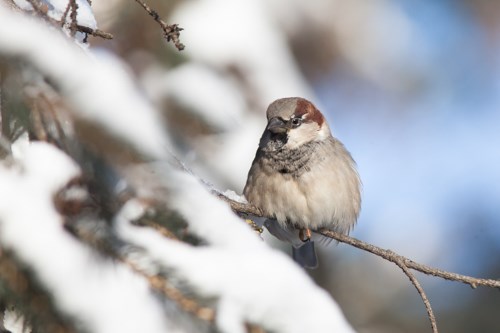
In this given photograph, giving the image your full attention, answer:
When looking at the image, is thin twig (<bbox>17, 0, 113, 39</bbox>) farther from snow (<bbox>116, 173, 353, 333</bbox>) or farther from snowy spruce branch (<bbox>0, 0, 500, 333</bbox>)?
snow (<bbox>116, 173, 353, 333</bbox>)

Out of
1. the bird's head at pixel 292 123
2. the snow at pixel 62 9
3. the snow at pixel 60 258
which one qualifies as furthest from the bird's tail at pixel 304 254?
the snow at pixel 60 258

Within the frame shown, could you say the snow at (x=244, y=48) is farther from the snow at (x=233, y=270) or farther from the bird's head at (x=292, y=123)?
the snow at (x=233, y=270)

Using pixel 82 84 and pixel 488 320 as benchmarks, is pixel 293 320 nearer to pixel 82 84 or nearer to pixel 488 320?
pixel 82 84

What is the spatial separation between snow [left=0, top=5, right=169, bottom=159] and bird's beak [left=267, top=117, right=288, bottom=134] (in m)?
1.73

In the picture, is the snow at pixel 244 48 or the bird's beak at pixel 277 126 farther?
the snow at pixel 244 48

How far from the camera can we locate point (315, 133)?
273 cm

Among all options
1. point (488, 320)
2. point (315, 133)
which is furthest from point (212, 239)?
point (488, 320)

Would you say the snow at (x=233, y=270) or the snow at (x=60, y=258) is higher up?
the snow at (x=233, y=270)

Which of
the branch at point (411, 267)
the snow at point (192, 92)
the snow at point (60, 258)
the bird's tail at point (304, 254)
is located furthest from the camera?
the bird's tail at point (304, 254)

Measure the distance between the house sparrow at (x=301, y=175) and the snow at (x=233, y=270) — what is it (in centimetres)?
160

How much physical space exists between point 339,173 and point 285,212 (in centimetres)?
26

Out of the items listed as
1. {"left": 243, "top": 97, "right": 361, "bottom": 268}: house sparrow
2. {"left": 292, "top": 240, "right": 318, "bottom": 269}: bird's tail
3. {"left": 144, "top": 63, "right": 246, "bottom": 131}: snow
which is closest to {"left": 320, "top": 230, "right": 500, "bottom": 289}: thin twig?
{"left": 243, "top": 97, "right": 361, "bottom": 268}: house sparrow

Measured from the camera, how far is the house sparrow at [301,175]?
2582 mm

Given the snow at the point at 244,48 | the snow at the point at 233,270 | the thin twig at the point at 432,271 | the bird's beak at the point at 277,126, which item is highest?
the snow at the point at 244,48
